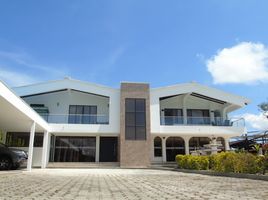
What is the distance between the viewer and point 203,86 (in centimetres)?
2445

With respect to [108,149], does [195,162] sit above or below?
below

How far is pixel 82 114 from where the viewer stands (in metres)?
24.4

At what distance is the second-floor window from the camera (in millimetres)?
22906

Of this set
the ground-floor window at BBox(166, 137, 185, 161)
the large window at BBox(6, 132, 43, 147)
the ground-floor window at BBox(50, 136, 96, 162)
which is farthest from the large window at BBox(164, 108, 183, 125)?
the large window at BBox(6, 132, 43, 147)

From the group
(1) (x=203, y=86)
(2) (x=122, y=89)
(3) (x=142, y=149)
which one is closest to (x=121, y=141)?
(3) (x=142, y=149)

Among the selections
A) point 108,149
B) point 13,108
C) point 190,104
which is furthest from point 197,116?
point 13,108

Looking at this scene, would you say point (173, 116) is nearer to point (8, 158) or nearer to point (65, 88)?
point (65, 88)

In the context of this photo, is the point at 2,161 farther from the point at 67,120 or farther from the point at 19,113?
the point at 67,120

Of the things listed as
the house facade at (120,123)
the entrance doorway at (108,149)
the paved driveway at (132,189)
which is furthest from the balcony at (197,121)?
the paved driveway at (132,189)

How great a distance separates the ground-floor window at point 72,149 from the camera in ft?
76.4

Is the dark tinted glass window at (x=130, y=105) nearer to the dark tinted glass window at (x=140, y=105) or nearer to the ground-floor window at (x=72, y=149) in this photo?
the dark tinted glass window at (x=140, y=105)

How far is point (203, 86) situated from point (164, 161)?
23.7 ft

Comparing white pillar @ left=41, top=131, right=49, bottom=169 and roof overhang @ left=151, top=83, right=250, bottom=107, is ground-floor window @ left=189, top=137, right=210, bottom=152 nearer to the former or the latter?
roof overhang @ left=151, top=83, right=250, bottom=107

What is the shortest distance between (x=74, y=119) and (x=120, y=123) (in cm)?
376
